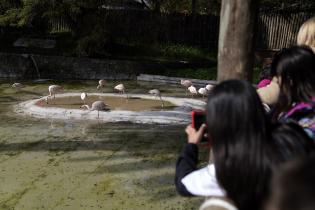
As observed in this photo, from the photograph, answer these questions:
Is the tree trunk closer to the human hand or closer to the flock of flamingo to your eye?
the human hand

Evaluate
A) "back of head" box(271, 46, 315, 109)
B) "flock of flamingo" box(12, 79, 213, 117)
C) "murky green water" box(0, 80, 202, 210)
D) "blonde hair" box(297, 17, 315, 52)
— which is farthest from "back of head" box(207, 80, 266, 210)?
"flock of flamingo" box(12, 79, 213, 117)

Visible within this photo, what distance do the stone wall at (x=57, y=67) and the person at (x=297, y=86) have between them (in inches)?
510

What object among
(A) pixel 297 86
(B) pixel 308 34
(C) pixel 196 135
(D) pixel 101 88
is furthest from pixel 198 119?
(D) pixel 101 88

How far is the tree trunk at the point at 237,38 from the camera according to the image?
9.98ft

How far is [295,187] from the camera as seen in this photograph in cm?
109

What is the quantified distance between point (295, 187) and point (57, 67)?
15.2m

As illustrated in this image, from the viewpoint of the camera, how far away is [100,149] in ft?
22.3

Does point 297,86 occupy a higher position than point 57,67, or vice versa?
point 297,86

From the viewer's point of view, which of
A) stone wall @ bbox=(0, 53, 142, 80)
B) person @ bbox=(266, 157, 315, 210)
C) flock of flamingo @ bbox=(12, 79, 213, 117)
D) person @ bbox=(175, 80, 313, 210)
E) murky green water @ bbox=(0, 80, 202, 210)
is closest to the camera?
person @ bbox=(266, 157, 315, 210)

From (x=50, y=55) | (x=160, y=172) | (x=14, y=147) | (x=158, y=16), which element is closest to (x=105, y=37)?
(x=50, y=55)

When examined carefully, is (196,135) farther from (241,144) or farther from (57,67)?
(57,67)

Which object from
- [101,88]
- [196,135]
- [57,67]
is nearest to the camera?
[196,135]

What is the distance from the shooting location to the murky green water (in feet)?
→ 16.8

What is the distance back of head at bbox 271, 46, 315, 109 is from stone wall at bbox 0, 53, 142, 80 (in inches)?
510
